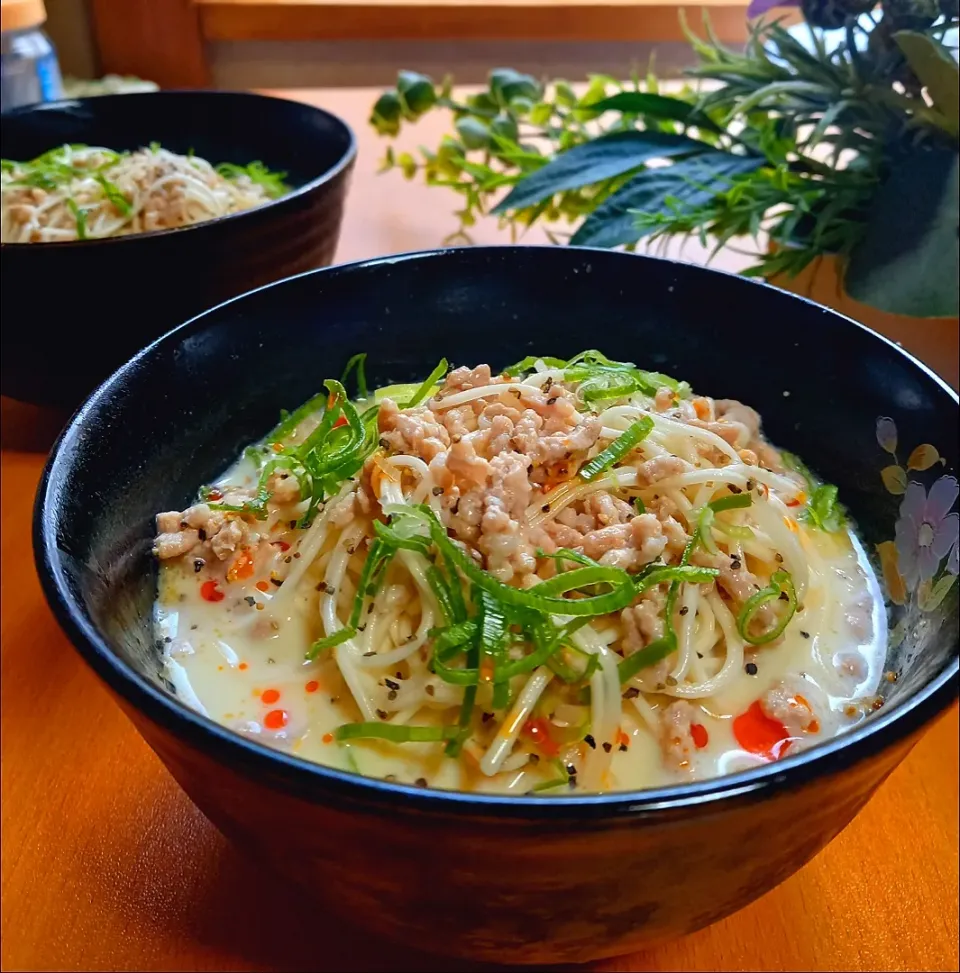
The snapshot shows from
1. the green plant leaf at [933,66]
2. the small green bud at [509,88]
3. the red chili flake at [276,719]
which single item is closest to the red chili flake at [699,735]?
the red chili flake at [276,719]

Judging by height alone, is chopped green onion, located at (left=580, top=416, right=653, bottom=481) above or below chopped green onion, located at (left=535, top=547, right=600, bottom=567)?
above

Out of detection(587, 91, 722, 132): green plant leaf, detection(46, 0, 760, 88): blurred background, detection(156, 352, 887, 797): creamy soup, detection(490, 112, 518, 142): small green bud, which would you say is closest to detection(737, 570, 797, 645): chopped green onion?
detection(156, 352, 887, 797): creamy soup

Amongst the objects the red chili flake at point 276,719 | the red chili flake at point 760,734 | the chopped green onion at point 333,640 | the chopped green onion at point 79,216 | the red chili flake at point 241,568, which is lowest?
the red chili flake at point 276,719

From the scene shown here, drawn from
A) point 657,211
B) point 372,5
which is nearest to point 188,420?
point 657,211

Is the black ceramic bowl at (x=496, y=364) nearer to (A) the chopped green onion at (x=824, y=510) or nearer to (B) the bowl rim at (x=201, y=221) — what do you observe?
(A) the chopped green onion at (x=824, y=510)

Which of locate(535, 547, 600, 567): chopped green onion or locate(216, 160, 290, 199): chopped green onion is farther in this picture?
locate(216, 160, 290, 199): chopped green onion

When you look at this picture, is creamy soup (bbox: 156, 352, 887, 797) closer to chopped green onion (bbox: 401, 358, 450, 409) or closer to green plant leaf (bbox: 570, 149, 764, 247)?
chopped green onion (bbox: 401, 358, 450, 409)
